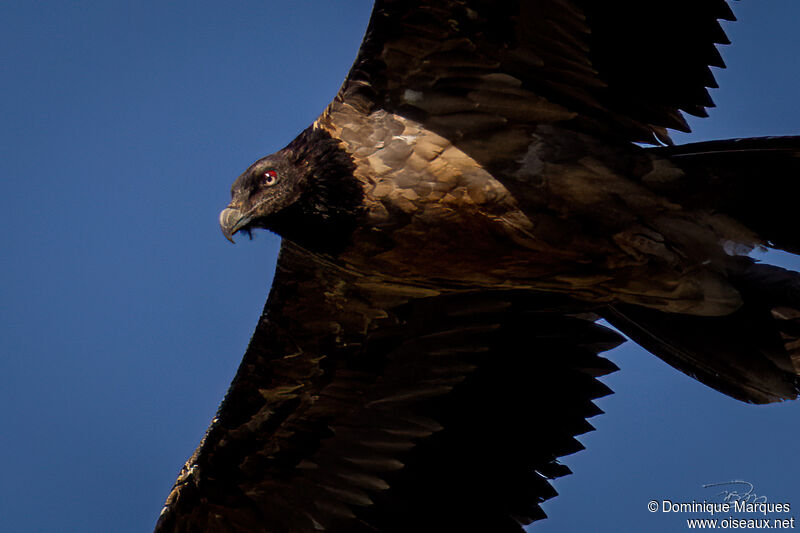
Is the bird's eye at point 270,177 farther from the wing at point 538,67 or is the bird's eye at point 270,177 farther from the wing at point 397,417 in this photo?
the wing at point 397,417

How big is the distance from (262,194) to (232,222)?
9.4 inches

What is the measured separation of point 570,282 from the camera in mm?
5238

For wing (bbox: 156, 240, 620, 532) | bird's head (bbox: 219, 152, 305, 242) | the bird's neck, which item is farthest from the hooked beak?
wing (bbox: 156, 240, 620, 532)

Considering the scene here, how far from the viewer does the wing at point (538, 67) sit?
4.77m

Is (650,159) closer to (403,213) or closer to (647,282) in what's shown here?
(647,282)

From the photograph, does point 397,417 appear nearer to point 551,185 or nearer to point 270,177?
point 270,177

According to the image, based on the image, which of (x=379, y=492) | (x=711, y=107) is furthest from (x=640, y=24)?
(x=379, y=492)

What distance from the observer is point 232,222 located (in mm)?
5242

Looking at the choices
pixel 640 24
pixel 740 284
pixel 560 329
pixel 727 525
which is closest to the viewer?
pixel 640 24

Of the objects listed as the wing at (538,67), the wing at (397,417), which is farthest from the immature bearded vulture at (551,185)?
the wing at (397,417)

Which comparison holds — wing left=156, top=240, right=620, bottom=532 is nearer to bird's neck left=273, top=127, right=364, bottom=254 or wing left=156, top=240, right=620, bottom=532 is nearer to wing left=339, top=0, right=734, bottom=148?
bird's neck left=273, top=127, right=364, bottom=254

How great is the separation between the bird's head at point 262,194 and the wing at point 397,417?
31.4 inches

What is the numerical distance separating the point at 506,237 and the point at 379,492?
2133 millimetres

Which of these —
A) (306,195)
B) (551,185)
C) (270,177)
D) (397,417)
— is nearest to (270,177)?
(270,177)
